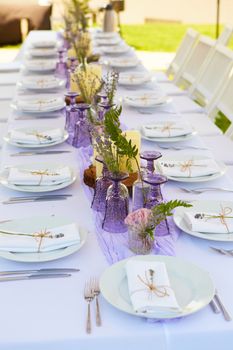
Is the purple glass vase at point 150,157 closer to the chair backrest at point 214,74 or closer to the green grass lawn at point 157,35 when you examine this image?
the chair backrest at point 214,74

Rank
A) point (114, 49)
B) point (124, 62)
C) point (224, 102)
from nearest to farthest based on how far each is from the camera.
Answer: point (224, 102) → point (124, 62) → point (114, 49)

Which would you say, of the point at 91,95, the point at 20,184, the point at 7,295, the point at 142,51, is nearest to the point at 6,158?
the point at 20,184

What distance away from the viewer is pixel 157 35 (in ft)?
31.4

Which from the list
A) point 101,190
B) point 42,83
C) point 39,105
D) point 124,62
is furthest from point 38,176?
point 124,62

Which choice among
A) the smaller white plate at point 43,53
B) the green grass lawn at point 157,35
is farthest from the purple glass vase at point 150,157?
the green grass lawn at point 157,35

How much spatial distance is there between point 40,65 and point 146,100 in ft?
3.82

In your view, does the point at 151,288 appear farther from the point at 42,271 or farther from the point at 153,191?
the point at 153,191

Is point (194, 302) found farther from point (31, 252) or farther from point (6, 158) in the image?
point (6, 158)

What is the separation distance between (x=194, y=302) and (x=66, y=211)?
585 mm

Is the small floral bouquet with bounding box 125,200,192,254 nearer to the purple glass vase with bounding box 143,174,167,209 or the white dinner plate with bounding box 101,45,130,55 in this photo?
the purple glass vase with bounding box 143,174,167,209

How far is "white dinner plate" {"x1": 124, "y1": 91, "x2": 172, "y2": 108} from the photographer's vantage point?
8.96 feet

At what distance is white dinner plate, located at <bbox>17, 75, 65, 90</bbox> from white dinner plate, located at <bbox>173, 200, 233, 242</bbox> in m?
1.67

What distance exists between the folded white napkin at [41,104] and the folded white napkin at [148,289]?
5.02ft

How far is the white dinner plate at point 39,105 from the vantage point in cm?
267
